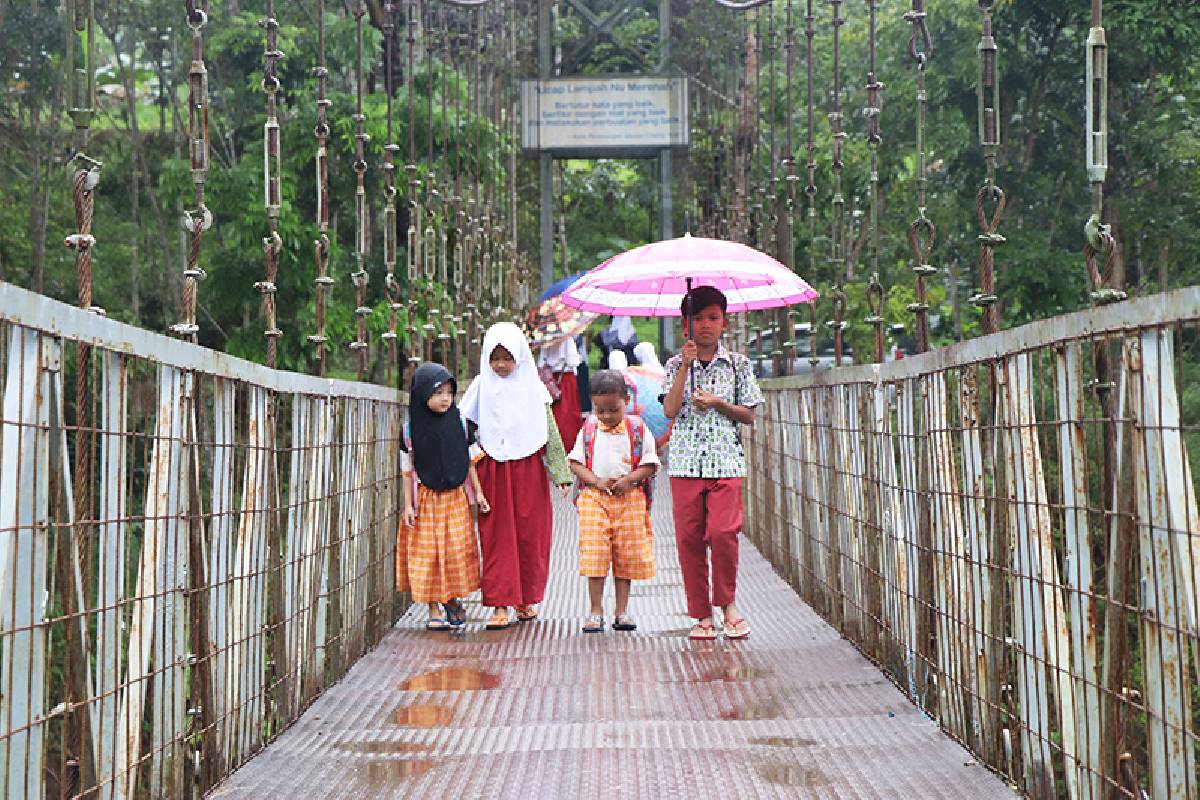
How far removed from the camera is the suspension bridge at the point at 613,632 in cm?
289

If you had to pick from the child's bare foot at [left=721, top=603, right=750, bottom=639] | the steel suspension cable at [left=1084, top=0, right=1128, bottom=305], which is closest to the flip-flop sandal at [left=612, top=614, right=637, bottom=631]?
the child's bare foot at [left=721, top=603, right=750, bottom=639]

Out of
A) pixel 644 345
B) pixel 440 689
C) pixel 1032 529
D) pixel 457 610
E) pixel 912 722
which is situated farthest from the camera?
pixel 644 345

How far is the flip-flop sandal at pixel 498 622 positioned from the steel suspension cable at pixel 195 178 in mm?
3053

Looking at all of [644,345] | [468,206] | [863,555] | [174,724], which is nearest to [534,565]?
[863,555]

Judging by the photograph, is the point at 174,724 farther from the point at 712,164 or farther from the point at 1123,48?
the point at 712,164

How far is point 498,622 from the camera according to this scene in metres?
7.36

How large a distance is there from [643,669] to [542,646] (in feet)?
2.82

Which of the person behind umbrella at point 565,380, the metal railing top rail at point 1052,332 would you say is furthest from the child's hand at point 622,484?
the person behind umbrella at point 565,380

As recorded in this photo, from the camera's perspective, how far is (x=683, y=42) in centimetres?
2244

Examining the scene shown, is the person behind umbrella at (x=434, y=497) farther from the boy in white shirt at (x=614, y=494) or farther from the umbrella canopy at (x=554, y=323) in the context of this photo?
the umbrella canopy at (x=554, y=323)

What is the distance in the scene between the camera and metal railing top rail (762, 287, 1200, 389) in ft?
8.93

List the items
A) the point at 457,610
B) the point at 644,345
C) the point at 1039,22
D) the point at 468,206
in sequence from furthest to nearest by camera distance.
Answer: the point at 1039,22
the point at 468,206
the point at 644,345
the point at 457,610

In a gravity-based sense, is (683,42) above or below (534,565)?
above

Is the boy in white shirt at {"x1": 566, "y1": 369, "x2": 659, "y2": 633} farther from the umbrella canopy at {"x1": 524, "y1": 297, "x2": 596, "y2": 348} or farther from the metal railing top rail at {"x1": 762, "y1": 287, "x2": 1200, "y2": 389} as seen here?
the umbrella canopy at {"x1": 524, "y1": 297, "x2": 596, "y2": 348}
